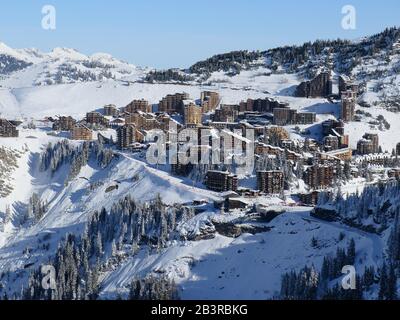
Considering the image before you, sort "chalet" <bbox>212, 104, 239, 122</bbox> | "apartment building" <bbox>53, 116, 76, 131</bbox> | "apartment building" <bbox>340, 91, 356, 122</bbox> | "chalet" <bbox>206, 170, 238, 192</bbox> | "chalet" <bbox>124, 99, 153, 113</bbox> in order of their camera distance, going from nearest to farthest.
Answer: "chalet" <bbox>206, 170, 238, 192</bbox>, "apartment building" <bbox>53, 116, 76, 131</bbox>, "chalet" <bbox>212, 104, 239, 122</bbox>, "apartment building" <bbox>340, 91, 356, 122</bbox>, "chalet" <bbox>124, 99, 153, 113</bbox>

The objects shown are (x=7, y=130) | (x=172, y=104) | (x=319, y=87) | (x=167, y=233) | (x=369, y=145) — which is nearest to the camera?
(x=167, y=233)

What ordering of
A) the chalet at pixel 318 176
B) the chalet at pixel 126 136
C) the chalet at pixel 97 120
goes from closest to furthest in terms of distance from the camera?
the chalet at pixel 318 176
the chalet at pixel 126 136
the chalet at pixel 97 120

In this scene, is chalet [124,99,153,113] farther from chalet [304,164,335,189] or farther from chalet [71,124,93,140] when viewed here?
chalet [304,164,335,189]

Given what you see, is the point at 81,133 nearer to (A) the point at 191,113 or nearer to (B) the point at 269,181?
(A) the point at 191,113

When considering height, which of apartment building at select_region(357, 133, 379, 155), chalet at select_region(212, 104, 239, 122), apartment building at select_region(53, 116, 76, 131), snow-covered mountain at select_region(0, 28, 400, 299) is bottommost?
snow-covered mountain at select_region(0, 28, 400, 299)

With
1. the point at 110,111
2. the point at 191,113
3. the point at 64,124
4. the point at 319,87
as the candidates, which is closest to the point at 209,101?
the point at 191,113

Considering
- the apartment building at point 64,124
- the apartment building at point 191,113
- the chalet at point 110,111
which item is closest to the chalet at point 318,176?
the apartment building at point 191,113

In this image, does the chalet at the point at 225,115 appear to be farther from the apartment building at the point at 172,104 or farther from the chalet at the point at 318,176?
the chalet at the point at 318,176

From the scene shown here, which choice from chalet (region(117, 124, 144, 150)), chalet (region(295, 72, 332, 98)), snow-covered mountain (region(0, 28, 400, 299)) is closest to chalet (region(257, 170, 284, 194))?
snow-covered mountain (region(0, 28, 400, 299))

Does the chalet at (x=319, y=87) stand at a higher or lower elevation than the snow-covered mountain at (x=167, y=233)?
higher

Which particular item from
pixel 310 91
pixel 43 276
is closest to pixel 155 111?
pixel 310 91

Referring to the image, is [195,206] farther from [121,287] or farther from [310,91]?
→ [310,91]
